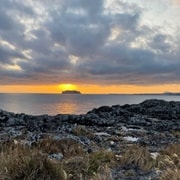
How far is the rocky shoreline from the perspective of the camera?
11.7 metres

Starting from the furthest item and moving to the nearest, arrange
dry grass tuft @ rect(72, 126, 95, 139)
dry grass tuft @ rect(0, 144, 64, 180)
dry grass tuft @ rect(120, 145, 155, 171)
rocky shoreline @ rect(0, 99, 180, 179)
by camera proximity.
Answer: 1. dry grass tuft @ rect(72, 126, 95, 139)
2. rocky shoreline @ rect(0, 99, 180, 179)
3. dry grass tuft @ rect(120, 145, 155, 171)
4. dry grass tuft @ rect(0, 144, 64, 180)

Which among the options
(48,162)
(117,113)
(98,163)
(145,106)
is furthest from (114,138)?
(145,106)

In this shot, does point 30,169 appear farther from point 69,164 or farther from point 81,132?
point 81,132

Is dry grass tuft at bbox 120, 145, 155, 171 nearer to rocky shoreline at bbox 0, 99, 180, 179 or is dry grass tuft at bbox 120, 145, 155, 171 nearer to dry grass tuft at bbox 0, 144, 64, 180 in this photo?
rocky shoreline at bbox 0, 99, 180, 179

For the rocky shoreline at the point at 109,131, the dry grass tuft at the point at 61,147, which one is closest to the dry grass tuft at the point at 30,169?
the rocky shoreline at the point at 109,131

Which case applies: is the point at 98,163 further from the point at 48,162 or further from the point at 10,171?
the point at 10,171

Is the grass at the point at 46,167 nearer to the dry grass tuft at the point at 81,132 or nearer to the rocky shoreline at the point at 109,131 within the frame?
the rocky shoreline at the point at 109,131

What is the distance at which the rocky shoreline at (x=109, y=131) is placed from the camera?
1166 centimetres

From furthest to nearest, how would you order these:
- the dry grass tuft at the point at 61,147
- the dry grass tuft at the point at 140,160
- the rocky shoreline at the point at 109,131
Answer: the rocky shoreline at the point at 109,131 → the dry grass tuft at the point at 61,147 → the dry grass tuft at the point at 140,160

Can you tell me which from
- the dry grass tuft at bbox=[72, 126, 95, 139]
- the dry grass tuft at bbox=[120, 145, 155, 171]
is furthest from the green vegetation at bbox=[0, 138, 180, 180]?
the dry grass tuft at bbox=[72, 126, 95, 139]

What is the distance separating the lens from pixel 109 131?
1731cm

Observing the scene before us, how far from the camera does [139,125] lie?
21094 millimetres

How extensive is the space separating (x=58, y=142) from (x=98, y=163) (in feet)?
10.8

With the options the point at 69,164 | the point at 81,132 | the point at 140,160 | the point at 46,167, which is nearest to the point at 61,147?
the point at 69,164
